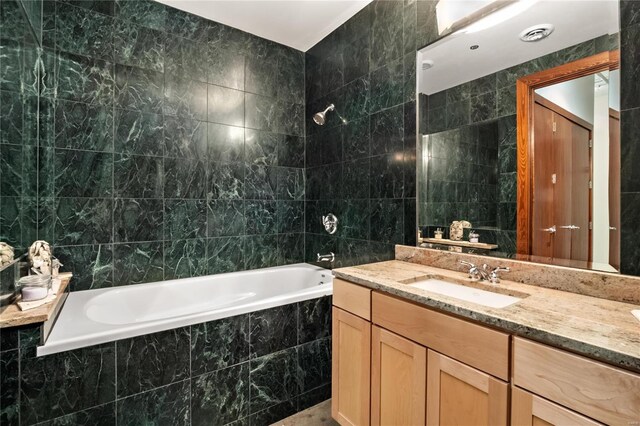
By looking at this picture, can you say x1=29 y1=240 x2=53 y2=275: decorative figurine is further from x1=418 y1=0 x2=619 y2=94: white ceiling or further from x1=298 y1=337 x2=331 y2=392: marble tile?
x1=418 y1=0 x2=619 y2=94: white ceiling

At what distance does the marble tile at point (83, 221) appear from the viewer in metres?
2.01

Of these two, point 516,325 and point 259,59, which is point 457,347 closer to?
point 516,325

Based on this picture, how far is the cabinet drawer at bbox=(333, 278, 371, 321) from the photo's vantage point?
1443mm

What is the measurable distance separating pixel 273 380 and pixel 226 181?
1.62 m

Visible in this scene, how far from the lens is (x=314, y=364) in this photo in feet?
6.63

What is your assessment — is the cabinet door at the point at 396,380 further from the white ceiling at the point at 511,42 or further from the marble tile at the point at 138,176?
the marble tile at the point at 138,176

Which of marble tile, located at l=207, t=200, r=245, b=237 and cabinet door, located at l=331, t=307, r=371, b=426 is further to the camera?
marble tile, located at l=207, t=200, r=245, b=237

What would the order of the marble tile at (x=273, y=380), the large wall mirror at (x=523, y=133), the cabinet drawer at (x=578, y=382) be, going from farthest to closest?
the marble tile at (x=273, y=380)
the large wall mirror at (x=523, y=133)
the cabinet drawer at (x=578, y=382)

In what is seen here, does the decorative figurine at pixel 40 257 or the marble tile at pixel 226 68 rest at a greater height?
the marble tile at pixel 226 68

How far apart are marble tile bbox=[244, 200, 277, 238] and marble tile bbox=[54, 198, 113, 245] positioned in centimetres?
105

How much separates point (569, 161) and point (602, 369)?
0.86m

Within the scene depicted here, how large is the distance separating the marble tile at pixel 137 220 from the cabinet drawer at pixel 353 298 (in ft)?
5.04

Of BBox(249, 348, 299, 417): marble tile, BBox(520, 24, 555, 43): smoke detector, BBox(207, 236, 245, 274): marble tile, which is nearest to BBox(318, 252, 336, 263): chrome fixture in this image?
BBox(207, 236, 245, 274): marble tile

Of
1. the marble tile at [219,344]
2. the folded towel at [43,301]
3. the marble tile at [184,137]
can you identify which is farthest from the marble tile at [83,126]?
the marble tile at [219,344]
